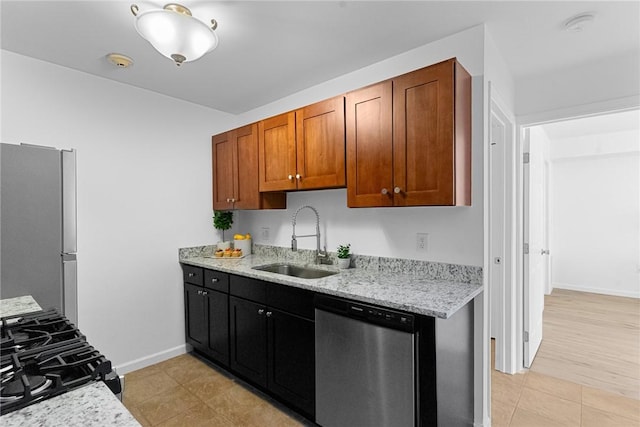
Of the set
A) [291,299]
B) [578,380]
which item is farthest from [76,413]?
[578,380]

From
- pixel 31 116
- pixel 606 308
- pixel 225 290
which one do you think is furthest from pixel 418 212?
pixel 606 308

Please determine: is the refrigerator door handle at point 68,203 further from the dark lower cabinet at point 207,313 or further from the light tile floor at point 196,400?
the light tile floor at point 196,400

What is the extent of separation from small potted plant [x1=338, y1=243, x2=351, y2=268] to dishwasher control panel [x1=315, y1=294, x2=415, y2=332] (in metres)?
0.64

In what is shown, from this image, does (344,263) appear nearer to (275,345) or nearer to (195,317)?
(275,345)

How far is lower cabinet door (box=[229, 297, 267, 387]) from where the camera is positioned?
2291 mm

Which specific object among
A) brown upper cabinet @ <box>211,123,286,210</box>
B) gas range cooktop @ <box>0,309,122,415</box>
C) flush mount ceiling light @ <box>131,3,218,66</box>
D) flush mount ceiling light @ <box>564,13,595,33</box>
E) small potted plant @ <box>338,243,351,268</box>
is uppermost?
flush mount ceiling light @ <box>564,13,595,33</box>

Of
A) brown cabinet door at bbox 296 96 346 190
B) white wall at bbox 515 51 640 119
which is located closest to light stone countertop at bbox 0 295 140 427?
brown cabinet door at bbox 296 96 346 190

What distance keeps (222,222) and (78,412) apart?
8.97ft

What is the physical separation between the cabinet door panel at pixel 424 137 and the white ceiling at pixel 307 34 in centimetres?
36

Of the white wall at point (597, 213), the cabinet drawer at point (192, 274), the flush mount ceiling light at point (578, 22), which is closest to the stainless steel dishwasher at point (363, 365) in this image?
the cabinet drawer at point (192, 274)

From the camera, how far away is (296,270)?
9.37 feet

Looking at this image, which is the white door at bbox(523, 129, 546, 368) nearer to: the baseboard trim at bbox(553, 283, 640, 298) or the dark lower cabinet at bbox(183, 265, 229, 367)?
the dark lower cabinet at bbox(183, 265, 229, 367)

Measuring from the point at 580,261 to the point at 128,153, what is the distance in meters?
6.65

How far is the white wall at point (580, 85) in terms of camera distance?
224 cm
